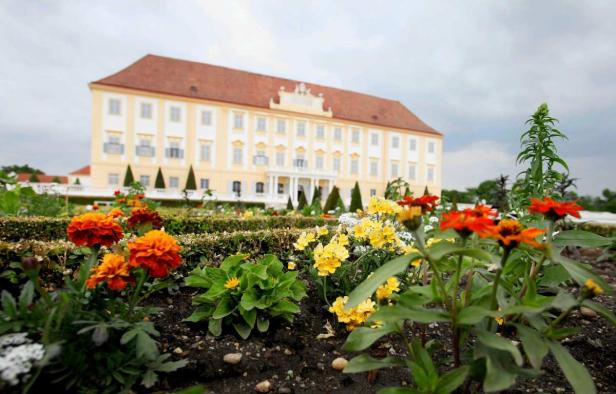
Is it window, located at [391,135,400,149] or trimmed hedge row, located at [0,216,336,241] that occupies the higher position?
window, located at [391,135,400,149]

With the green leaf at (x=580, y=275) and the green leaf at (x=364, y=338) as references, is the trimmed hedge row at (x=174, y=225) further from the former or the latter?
the green leaf at (x=580, y=275)

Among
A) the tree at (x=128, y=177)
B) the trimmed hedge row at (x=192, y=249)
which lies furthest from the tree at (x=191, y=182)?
the trimmed hedge row at (x=192, y=249)

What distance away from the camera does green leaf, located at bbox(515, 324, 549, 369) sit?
100 cm

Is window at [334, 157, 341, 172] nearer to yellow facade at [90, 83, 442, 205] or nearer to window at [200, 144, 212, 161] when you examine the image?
yellow facade at [90, 83, 442, 205]

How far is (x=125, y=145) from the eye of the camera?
24688 mm

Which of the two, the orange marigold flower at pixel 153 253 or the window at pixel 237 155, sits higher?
the window at pixel 237 155

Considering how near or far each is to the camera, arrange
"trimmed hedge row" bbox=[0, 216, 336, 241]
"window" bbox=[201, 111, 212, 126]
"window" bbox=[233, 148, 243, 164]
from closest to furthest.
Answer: "trimmed hedge row" bbox=[0, 216, 336, 241] < "window" bbox=[201, 111, 212, 126] < "window" bbox=[233, 148, 243, 164]

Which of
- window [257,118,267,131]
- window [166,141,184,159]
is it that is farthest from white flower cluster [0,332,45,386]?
window [257,118,267,131]

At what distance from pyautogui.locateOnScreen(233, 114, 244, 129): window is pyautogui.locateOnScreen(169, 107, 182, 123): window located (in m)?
4.10

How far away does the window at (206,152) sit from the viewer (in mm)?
26766

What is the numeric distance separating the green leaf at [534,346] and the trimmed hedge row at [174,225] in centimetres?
343

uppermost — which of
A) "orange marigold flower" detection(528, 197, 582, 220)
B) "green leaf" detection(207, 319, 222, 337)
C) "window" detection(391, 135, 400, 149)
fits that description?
"window" detection(391, 135, 400, 149)

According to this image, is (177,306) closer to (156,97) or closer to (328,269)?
(328,269)

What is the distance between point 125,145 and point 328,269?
26592 mm
